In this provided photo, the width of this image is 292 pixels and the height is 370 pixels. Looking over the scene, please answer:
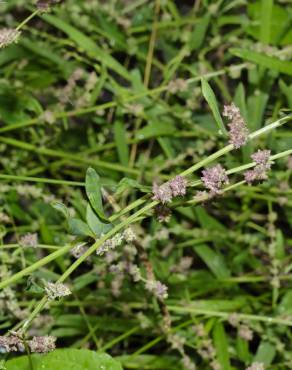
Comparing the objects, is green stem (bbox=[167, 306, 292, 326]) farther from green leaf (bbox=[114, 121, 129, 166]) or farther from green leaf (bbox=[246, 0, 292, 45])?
green leaf (bbox=[246, 0, 292, 45])

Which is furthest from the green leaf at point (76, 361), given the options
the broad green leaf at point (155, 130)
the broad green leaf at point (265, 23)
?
the broad green leaf at point (265, 23)

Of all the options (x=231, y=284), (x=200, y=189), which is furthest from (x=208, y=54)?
(x=200, y=189)

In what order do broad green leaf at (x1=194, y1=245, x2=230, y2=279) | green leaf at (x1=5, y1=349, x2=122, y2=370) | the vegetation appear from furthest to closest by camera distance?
broad green leaf at (x1=194, y1=245, x2=230, y2=279) < the vegetation < green leaf at (x1=5, y1=349, x2=122, y2=370)

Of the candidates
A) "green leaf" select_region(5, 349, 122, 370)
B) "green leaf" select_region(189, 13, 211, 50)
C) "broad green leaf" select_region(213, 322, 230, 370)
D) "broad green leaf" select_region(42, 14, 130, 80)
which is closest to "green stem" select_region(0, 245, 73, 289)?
"green leaf" select_region(5, 349, 122, 370)

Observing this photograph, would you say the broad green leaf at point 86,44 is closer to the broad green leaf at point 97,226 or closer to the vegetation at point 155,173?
the vegetation at point 155,173

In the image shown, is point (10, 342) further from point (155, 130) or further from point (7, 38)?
point (155, 130)

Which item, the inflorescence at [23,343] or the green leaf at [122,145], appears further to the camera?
the green leaf at [122,145]
